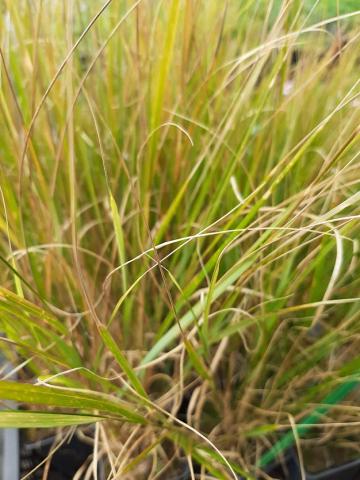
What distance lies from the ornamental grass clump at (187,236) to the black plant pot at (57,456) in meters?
0.02

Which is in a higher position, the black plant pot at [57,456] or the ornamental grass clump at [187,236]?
the ornamental grass clump at [187,236]

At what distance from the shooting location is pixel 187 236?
391 mm

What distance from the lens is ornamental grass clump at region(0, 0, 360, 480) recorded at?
388mm

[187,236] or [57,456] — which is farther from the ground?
[187,236]

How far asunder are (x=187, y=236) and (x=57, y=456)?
27 cm

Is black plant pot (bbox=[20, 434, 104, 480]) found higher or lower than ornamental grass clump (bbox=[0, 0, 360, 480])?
lower

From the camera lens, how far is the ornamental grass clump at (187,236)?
388mm

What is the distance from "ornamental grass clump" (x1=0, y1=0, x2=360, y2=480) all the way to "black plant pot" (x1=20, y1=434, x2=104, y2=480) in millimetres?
23

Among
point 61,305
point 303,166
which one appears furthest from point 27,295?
point 303,166

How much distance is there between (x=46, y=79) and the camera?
0.56 m

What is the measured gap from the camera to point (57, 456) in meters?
0.50

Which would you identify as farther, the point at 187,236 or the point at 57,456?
the point at 57,456

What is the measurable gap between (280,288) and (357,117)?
0.15 metres

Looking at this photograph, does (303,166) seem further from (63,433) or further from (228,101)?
(63,433)
